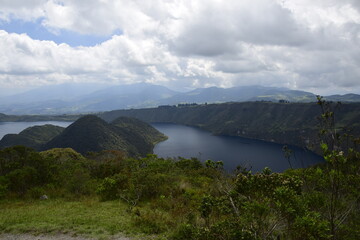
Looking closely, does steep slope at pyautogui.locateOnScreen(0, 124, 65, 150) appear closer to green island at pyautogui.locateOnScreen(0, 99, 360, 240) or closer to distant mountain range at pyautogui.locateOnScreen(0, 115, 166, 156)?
distant mountain range at pyautogui.locateOnScreen(0, 115, 166, 156)

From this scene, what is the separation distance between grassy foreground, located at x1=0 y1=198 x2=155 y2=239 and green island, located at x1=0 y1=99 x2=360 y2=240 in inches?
2.4

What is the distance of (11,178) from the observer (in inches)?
922

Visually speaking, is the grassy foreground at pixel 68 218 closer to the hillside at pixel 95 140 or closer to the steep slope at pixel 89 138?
the hillside at pixel 95 140

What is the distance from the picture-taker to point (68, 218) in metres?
16.4

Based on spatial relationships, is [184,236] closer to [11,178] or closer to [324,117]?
[324,117]

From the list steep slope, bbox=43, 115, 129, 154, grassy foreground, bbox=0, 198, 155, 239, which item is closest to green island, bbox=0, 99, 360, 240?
grassy foreground, bbox=0, 198, 155, 239

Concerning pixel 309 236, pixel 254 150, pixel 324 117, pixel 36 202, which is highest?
pixel 324 117

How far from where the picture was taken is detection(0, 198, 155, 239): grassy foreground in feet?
47.8

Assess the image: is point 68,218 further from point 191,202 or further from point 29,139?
point 29,139

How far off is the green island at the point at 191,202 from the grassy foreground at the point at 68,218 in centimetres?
6

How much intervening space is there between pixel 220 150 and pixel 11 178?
140 metres

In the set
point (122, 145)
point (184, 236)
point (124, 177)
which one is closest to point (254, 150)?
point (122, 145)

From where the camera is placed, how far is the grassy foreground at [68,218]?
14562 mm

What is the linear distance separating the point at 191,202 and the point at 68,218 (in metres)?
8.86
